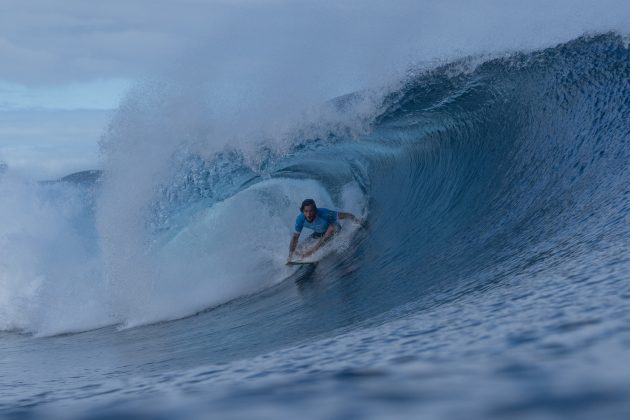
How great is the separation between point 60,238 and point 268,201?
4089 mm

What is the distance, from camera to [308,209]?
8.52 meters

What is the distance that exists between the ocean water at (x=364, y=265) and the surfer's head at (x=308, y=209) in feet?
2.12

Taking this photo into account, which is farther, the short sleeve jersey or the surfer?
the short sleeve jersey

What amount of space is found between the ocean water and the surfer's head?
647mm

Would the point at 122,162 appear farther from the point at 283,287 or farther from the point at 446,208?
the point at 446,208

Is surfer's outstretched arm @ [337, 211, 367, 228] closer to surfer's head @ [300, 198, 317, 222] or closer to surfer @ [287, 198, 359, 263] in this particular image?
surfer @ [287, 198, 359, 263]

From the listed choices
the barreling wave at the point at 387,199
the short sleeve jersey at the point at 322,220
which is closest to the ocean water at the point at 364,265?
the barreling wave at the point at 387,199

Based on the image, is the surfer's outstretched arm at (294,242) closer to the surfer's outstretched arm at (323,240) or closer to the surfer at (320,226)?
the surfer at (320,226)

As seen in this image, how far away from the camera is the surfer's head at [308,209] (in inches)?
334

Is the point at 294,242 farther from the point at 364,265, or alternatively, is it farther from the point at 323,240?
the point at 364,265

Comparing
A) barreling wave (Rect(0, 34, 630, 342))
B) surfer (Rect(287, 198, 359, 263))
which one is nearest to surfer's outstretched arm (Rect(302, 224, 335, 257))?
surfer (Rect(287, 198, 359, 263))

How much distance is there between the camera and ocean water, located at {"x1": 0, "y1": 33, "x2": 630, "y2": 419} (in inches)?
40.6

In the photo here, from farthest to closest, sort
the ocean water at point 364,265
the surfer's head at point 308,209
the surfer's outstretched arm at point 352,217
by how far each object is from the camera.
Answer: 1. the surfer's outstretched arm at point 352,217
2. the surfer's head at point 308,209
3. the ocean water at point 364,265

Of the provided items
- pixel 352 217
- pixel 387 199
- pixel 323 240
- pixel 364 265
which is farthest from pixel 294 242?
pixel 387 199
